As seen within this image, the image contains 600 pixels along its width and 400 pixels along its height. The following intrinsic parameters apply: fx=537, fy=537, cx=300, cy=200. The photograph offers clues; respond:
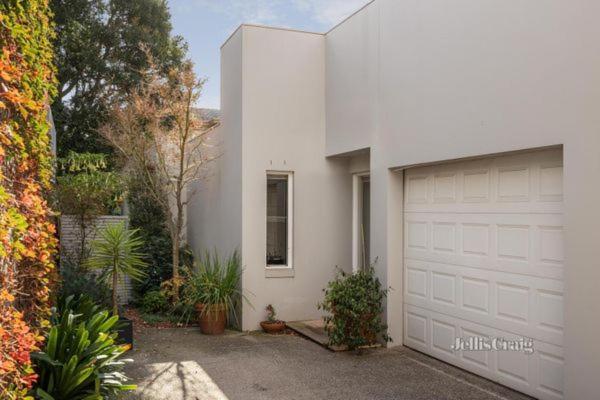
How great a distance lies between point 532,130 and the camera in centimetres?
496

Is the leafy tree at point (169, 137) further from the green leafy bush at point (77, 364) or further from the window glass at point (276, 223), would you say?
the green leafy bush at point (77, 364)

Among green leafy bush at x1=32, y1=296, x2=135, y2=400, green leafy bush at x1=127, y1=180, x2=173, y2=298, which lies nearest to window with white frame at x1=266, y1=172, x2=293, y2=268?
green leafy bush at x1=127, y1=180, x2=173, y2=298

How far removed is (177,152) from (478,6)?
6269 mm

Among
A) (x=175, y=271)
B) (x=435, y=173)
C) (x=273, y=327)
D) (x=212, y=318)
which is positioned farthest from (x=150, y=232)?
(x=435, y=173)

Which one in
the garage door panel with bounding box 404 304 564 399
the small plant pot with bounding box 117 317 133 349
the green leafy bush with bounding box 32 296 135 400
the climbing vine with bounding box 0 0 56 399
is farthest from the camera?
the small plant pot with bounding box 117 317 133 349

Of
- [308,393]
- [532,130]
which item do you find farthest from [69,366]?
[532,130]

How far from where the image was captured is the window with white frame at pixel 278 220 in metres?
8.68

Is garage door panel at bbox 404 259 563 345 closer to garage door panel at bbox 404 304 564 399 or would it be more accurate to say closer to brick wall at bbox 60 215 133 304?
garage door panel at bbox 404 304 564 399

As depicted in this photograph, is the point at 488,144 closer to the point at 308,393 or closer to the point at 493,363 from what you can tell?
the point at 493,363

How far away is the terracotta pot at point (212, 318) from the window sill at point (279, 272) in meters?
0.89

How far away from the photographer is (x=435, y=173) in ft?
21.4

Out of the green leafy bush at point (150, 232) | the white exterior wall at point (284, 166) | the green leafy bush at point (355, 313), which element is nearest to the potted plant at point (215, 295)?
the white exterior wall at point (284, 166)

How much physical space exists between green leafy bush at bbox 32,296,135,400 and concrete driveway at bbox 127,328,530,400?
0.87 meters

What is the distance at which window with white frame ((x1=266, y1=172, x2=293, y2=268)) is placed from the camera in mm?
8680
